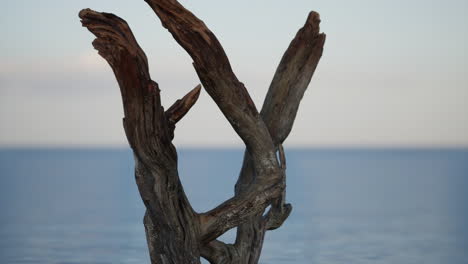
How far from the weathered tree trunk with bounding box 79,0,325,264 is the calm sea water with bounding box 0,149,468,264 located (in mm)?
3366

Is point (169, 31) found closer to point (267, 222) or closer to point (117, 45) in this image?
point (117, 45)

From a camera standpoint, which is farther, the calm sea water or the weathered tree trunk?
the calm sea water

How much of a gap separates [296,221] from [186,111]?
323 inches

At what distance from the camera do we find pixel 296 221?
13.5 m

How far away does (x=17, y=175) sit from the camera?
83.9 ft

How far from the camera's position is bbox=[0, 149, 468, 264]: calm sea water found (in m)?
10.2

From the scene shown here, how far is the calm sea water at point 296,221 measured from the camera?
1021cm

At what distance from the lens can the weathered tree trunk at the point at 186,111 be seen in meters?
5.19

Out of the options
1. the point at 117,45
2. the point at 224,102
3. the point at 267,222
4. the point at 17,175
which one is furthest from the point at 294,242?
the point at 17,175

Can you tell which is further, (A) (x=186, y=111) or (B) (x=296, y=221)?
(B) (x=296, y=221)

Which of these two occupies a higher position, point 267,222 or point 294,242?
point 294,242

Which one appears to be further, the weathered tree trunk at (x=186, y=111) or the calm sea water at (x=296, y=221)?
the calm sea water at (x=296, y=221)

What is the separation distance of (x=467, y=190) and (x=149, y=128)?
15.3m

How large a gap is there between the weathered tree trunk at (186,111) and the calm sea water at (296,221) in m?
3.37
